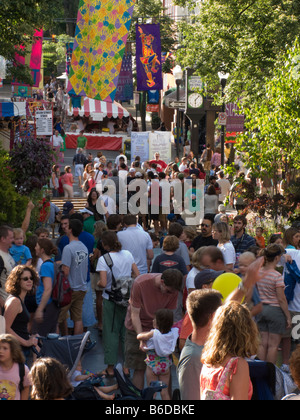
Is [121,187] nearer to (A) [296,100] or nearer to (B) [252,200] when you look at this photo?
(B) [252,200]

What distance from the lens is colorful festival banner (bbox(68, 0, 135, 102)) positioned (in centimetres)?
1933

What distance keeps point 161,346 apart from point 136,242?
3.00m

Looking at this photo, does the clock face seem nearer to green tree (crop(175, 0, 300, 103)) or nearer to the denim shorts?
green tree (crop(175, 0, 300, 103))

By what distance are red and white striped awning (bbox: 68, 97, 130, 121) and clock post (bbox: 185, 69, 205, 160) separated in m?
4.90

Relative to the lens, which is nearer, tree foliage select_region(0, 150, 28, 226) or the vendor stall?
tree foliage select_region(0, 150, 28, 226)

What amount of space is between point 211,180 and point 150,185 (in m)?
1.54

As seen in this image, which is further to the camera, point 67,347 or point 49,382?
point 67,347

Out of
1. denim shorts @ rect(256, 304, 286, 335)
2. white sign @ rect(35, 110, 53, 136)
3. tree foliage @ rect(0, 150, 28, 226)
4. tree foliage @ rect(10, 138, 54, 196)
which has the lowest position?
denim shorts @ rect(256, 304, 286, 335)

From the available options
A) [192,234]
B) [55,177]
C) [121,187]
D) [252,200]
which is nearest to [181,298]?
[192,234]

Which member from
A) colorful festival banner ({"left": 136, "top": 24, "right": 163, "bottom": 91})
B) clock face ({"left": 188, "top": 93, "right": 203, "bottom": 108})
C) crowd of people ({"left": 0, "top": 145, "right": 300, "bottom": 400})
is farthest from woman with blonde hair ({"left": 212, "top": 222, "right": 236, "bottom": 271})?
clock face ({"left": 188, "top": 93, "right": 203, "bottom": 108})

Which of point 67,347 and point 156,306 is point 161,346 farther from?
point 67,347

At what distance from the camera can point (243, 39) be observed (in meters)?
23.5

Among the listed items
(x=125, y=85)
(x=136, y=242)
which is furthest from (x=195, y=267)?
(x=125, y=85)

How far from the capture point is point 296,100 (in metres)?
15.0
